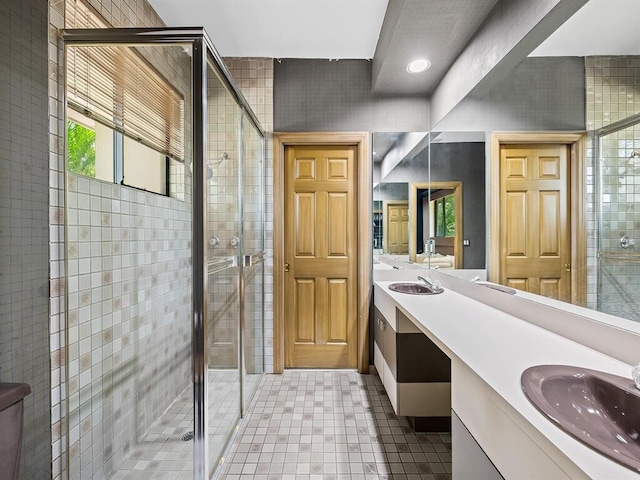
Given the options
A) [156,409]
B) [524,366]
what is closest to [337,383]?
[156,409]

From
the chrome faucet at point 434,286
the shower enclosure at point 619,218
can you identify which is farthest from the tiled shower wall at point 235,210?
the shower enclosure at point 619,218

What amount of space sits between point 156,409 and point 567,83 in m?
2.18

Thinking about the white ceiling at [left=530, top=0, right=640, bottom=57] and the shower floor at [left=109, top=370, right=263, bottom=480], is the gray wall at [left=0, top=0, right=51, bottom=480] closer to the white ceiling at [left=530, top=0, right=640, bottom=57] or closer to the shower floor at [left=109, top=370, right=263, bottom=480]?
the shower floor at [left=109, top=370, right=263, bottom=480]

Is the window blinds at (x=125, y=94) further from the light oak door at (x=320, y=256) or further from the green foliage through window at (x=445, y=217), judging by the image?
the green foliage through window at (x=445, y=217)

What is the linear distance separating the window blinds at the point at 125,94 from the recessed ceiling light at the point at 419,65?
1.64m

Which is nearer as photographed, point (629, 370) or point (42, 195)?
point (629, 370)

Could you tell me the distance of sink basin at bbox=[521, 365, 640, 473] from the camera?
766mm

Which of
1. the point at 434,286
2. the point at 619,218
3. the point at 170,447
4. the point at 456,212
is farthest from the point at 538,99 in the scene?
the point at 170,447

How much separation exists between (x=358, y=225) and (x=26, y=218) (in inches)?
85.4

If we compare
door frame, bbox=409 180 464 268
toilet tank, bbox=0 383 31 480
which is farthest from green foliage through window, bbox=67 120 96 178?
door frame, bbox=409 180 464 268

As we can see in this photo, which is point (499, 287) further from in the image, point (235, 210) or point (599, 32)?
point (235, 210)

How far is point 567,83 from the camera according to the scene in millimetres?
1282

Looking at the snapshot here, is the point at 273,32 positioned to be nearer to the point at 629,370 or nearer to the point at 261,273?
the point at 261,273

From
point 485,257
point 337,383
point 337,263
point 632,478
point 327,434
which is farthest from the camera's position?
point 337,263
